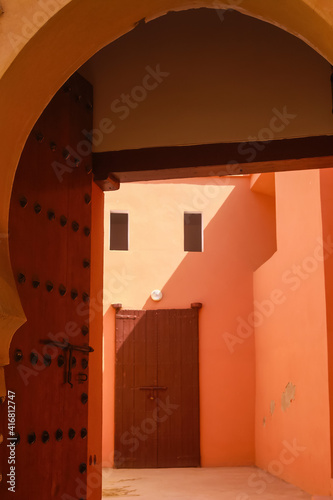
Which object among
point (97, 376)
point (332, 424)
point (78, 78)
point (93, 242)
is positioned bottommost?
point (332, 424)

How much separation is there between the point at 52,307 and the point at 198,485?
534 centimetres

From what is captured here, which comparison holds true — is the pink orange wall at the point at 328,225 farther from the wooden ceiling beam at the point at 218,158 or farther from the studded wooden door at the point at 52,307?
the studded wooden door at the point at 52,307

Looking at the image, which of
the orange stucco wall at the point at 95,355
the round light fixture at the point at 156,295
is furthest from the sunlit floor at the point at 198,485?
the orange stucco wall at the point at 95,355

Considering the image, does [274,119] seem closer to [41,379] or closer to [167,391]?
[41,379]

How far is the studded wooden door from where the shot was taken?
341cm

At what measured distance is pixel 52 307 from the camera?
3771 millimetres

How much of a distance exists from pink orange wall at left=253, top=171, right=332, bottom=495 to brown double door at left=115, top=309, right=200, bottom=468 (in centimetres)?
102

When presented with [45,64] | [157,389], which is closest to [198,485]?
[157,389]

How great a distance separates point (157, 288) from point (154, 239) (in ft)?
2.60

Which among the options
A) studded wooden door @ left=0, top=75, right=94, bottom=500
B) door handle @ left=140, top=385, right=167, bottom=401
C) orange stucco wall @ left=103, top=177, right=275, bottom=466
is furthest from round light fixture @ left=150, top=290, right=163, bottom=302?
studded wooden door @ left=0, top=75, right=94, bottom=500

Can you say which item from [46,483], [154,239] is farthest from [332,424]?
[154,239]

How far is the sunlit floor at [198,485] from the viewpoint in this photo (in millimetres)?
7504

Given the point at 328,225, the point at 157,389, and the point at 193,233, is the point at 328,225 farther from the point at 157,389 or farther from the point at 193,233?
the point at 193,233

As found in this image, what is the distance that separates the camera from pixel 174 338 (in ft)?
34.8
